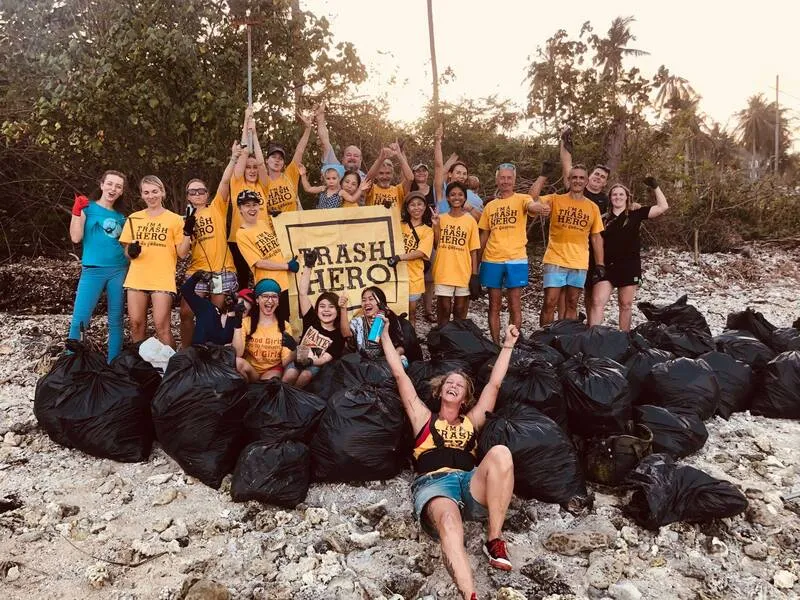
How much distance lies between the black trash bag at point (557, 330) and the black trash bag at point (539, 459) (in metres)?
1.41

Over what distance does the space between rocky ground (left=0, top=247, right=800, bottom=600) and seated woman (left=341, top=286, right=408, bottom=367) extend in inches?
40.4

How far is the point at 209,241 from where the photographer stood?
13.6 feet

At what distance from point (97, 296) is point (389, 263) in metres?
2.11

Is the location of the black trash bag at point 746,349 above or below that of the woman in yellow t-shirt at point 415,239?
below

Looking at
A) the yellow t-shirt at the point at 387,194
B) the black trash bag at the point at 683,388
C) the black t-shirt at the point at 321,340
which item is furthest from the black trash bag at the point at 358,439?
the yellow t-shirt at the point at 387,194

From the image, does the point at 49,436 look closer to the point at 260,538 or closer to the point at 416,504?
the point at 260,538

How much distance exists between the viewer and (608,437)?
10.2ft

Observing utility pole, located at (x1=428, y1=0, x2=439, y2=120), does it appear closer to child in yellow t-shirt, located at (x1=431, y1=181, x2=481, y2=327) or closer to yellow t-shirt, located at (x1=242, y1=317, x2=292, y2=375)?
child in yellow t-shirt, located at (x1=431, y1=181, x2=481, y2=327)

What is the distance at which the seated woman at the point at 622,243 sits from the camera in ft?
15.6

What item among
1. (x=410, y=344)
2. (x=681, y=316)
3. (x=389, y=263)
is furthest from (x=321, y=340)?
(x=681, y=316)

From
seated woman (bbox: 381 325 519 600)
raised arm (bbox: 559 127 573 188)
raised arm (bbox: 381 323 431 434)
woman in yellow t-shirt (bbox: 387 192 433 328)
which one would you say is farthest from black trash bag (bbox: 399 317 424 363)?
raised arm (bbox: 559 127 573 188)

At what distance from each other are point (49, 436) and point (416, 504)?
221cm

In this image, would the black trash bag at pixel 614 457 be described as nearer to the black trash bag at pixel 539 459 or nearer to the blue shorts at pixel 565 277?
the black trash bag at pixel 539 459

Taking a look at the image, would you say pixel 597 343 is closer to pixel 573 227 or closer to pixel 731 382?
pixel 731 382
